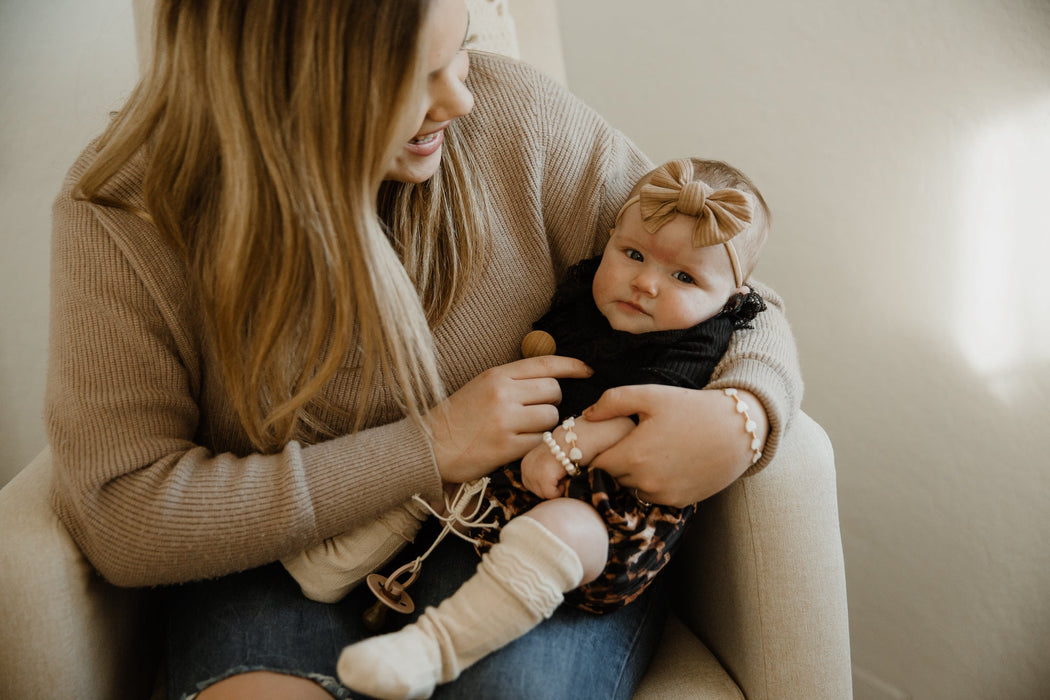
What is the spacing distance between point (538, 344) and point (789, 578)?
43 cm

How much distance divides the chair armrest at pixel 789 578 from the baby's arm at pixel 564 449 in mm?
196

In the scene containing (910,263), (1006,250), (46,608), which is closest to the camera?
(46,608)

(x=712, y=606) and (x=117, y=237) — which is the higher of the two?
(x=117, y=237)

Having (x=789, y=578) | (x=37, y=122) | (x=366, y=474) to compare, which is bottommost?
(x=789, y=578)

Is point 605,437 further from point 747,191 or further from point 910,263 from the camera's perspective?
point 910,263

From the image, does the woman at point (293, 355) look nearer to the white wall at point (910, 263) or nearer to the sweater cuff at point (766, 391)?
the sweater cuff at point (766, 391)

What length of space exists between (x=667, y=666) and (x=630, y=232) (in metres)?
0.59

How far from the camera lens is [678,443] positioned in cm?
76

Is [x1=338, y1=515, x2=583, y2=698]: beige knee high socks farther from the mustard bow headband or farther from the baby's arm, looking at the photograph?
the mustard bow headband

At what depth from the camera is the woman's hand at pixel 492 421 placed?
821 millimetres

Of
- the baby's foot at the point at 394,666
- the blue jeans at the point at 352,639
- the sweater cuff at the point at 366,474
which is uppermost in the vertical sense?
the sweater cuff at the point at 366,474

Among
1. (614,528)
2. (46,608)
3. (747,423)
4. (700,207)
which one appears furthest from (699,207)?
(46,608)

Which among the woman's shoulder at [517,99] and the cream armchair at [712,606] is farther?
the woman's shoulder at [517,99]

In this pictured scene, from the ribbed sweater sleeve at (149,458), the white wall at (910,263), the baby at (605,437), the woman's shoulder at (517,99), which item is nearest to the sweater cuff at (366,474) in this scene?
the ribbed sweater sleeve at (149,458)
